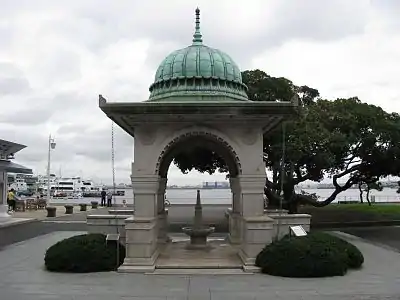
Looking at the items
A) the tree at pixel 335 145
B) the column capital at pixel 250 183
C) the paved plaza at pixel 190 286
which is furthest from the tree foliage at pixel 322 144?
the paved plaza at pixel 190 286

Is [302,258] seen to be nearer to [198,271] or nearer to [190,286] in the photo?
[198,271]

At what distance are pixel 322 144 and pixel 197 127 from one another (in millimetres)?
13450

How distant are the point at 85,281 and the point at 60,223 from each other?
70.2ft

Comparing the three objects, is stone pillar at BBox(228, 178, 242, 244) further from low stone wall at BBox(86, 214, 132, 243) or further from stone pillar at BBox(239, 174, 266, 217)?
low stone wall at BBox(86, 214, 132, 243)

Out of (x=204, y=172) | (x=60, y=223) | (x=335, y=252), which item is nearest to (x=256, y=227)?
(x=335, y=252)

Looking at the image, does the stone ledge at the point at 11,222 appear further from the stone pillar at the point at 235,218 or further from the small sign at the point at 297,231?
the small sign at the point at 297,231

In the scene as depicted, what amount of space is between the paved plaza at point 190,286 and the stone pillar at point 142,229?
2.09 ft

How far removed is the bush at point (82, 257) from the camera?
42.7 feet

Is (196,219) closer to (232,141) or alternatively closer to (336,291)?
(232,141)

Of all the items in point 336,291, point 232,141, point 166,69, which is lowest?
point 336,291

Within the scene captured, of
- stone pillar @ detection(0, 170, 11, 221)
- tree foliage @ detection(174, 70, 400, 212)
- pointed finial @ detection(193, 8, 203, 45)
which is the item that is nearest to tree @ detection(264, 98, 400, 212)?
tree foliage @ detection(174, 70, 400, 212)

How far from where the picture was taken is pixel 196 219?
1791 centimetres

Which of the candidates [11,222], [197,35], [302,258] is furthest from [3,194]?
[302,258]

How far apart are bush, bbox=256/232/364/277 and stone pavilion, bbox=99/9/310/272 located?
1.81 ft
